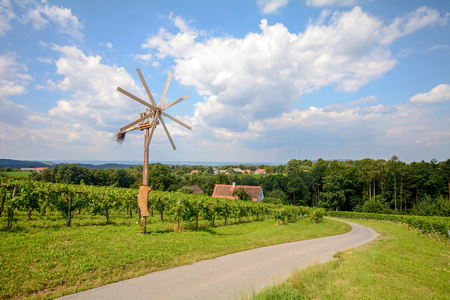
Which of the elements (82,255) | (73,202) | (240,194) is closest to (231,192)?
(240,194)

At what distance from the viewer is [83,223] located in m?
12.7

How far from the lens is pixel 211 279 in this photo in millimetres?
6887

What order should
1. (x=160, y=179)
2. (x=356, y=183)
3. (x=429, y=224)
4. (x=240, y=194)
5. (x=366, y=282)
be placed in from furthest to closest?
(x=356, y=183), (x=160, y=179), (x=240, y=194), (x=429, y=224), (x=366, y=282)

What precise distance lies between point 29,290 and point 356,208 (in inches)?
2668

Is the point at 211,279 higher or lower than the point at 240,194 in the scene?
higher

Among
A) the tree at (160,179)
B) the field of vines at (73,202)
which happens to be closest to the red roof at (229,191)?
the tree at (160,179)

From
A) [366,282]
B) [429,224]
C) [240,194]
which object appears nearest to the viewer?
[366,282]

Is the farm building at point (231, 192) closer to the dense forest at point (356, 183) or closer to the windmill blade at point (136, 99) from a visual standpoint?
the dense forest at point (356, 183)

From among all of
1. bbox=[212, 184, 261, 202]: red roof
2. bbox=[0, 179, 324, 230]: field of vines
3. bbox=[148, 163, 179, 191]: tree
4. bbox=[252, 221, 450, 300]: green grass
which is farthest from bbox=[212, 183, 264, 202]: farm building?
bbox=[252, 221, 450, 300]: green grass

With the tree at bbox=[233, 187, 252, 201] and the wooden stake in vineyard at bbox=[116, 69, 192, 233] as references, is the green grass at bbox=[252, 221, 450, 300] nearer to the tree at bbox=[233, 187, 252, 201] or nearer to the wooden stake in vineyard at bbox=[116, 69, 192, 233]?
the wooden stake in vineyard at bbox=[116, 69, 192, 233]

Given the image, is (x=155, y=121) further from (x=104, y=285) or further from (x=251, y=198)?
(x=251, y=198)

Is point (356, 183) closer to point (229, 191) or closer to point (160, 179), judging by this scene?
point (229, 191)

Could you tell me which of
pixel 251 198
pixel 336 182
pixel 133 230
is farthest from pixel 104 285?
pixel 336 182

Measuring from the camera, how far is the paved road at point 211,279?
564cm
